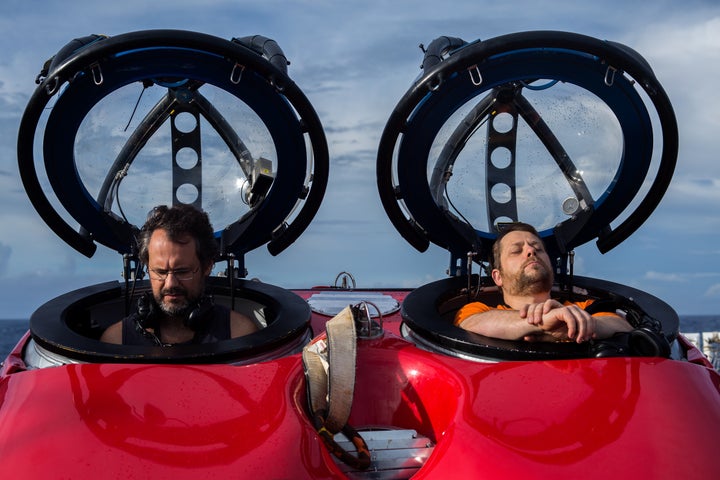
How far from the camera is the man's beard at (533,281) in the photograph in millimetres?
3170

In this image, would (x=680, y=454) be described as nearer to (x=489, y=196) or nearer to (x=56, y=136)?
(x=489, y=196)

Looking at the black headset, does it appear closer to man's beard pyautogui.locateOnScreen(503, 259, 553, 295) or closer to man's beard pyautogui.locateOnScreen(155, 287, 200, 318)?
man's beard pyautogui.locateOnScreen(155, 287, 200, 318)

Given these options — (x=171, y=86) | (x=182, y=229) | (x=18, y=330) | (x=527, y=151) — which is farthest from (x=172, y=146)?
(x=18, y=330)

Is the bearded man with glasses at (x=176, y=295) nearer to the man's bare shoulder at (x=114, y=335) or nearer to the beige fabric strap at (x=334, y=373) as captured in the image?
the man's bare shoulder at (x=114, y=335)

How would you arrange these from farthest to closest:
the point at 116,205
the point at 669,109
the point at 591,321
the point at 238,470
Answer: the point at 116,205, the point at 669,109, the point at 591,321, the point at 238,470

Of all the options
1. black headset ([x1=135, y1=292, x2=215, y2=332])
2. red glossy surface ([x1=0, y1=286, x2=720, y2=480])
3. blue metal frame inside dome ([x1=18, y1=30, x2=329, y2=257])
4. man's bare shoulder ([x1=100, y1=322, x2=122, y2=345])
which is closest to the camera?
red glossy surface ([x1=0, y1=286, x2=720, y2=480])

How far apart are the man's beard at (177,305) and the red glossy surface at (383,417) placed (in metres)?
0.69

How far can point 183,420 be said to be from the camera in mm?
1906

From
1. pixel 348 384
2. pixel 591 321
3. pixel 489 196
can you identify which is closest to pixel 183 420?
pixel 348 384

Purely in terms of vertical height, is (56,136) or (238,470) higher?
(56,136)

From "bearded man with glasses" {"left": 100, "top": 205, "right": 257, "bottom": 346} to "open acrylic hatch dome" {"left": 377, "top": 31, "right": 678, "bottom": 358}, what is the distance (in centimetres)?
85

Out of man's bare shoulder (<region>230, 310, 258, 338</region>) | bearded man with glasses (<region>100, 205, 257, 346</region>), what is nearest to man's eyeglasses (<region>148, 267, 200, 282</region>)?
bearded man with glasses (<region>100, 205, 257, 346</region>)

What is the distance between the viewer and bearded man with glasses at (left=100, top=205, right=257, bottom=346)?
2.90 meters

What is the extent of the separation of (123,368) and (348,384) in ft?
2.35
